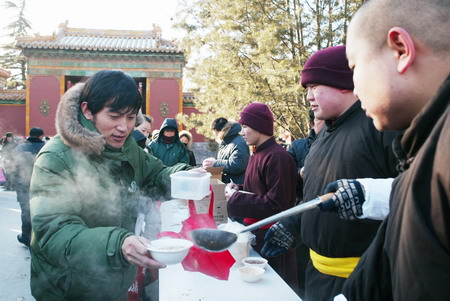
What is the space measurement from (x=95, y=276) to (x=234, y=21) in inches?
233

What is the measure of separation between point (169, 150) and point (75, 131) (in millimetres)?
3906

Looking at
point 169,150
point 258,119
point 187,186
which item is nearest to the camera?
point 187,186

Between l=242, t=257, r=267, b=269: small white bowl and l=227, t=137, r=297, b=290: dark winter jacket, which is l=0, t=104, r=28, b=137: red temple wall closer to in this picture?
l=227, t=137, r=297, b=290: dark winter jacket

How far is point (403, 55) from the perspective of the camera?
0.80m

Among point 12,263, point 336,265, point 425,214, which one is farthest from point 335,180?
point 12,263

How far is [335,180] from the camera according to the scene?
1.98 meters

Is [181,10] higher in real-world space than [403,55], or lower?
higher

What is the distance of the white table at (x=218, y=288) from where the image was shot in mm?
1879

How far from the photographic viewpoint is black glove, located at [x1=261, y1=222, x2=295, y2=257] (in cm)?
235

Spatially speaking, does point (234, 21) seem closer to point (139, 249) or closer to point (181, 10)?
point (181, 10)

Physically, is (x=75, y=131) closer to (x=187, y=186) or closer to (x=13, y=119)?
(x=187, y=186)

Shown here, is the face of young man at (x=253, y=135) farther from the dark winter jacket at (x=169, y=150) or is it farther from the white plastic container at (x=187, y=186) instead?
the dark winter jacket at (x=169, y=150)

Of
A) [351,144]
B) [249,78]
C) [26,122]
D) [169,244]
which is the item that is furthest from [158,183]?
[26,122]

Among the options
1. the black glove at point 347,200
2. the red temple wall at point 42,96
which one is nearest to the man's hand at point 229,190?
the black glove at point 347,200
